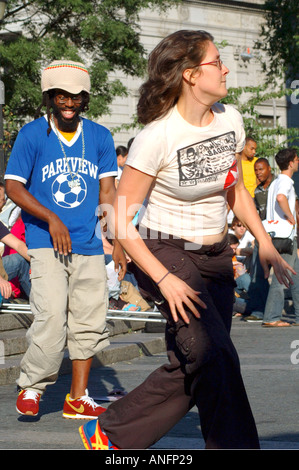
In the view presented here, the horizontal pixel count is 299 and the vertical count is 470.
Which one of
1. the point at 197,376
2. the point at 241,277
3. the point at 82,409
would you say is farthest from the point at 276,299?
the point at 197,376

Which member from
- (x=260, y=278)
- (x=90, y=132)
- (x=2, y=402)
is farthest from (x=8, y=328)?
(x=260, y=278)

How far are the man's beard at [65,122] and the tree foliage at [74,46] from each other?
1477 cm

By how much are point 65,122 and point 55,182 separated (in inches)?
14.8

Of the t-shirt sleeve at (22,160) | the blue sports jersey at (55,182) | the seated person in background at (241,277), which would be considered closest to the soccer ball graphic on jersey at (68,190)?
the blue sports jersey at (55,182)

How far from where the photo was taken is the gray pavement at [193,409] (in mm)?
5137

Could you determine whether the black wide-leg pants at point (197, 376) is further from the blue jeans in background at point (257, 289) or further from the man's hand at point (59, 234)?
the blue jeans in background at point (257, 289)

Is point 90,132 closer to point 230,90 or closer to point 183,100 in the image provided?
point 183,100

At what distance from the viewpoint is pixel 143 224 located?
13.5 feet

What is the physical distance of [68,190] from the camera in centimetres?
584

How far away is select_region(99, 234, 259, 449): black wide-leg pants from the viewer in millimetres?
3807

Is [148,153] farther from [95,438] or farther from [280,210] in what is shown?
[280,210]

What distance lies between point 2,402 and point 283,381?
2.08 m

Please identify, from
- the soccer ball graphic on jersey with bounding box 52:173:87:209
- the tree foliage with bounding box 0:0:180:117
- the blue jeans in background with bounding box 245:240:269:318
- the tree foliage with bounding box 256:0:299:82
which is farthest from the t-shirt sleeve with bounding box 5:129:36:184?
the tree foliage with bounding box 256:0:299:82

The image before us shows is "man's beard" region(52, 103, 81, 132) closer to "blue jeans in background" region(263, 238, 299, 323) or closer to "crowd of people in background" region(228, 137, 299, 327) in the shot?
"crowd of people in background" region(228, 137, 299, 327)
